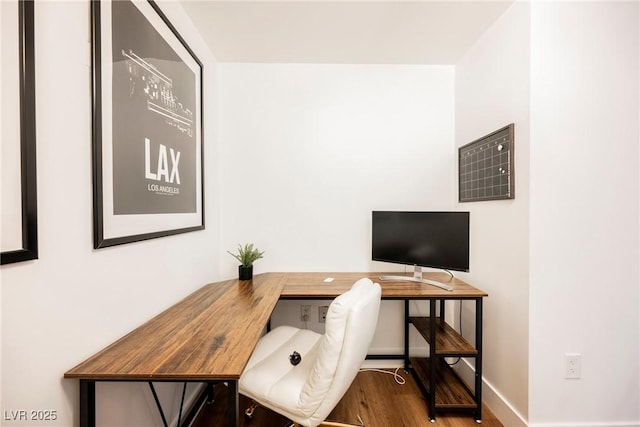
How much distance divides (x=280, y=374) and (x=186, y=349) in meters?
0.51

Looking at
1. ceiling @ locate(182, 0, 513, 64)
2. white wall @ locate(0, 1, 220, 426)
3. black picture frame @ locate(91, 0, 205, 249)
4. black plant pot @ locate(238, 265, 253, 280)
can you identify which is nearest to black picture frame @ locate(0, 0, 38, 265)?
white wall @ locate(0, 1, 220, 426)

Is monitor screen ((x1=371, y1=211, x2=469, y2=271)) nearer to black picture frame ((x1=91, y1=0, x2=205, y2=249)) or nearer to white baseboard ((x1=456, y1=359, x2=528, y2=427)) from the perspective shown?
white baseboard ((x1=456, y1=359, x2=528, y2=427))

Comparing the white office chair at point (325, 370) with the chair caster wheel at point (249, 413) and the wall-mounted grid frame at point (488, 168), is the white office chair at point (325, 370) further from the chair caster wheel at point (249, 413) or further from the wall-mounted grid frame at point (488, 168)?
the wall-mounted grid frame at point (488, 168)

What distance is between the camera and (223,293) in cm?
177

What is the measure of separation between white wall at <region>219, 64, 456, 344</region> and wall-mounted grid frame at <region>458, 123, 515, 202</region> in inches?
8.2

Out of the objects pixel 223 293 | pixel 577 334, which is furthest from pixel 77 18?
pixel 577 334

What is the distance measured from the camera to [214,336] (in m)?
1.14

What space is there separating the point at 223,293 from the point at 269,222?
76 cm

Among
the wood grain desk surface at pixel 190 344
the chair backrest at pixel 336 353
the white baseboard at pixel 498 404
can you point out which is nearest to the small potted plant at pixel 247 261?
the wood grain desk surface at pixel 190 344

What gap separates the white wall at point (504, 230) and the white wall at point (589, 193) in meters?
0.06

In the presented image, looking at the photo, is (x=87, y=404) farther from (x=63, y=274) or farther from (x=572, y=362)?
(x=572, y=362)

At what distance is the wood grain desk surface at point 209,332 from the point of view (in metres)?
0.88

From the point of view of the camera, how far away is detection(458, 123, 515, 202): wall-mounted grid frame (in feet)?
5.43

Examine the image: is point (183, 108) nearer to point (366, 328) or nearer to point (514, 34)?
point (366, 328)
